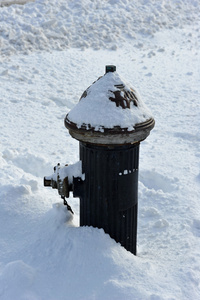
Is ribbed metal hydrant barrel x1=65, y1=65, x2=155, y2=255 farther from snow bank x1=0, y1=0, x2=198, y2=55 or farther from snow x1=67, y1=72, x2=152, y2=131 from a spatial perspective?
snow bank x1=0, y1=0, x2=198, y2=55

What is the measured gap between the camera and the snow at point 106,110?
2.49 m

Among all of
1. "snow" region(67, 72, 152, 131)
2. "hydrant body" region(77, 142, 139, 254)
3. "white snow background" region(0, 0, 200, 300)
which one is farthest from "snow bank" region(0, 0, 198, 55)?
"hydrant body" region(77, 142, 139, 254)

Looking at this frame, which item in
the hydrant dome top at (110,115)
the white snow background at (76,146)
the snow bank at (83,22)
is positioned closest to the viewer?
the hydrant dome top at (110,115)

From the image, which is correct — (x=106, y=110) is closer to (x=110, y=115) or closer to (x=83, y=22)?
(x=110, y=115)

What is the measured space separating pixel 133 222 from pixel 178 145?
263 centimetres

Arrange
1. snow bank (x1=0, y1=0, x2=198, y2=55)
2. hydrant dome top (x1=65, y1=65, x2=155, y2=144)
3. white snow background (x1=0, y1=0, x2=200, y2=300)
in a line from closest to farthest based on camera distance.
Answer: hydrant dome top (x1=65, y1=65, x2=155, y2=144) < white snow background (x1=0, y1=0, x2=200, y2=300) < snow bank (x1=0, y1=0, x2=198, y2=55)

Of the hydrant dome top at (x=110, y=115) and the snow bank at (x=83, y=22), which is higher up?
the hydrant dome top at (x=110, y=115)

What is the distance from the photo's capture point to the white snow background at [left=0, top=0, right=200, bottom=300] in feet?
8.55

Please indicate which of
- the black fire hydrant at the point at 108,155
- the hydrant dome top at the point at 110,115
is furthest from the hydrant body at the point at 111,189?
the hydrant dome top at the point at 110,115

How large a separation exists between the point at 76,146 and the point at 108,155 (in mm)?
2550

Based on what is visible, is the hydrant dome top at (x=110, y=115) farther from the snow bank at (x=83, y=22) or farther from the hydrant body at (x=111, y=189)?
the snow bank at (x=83, y=22)

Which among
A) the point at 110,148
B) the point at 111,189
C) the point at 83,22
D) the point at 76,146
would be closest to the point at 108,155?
the point at 110,148

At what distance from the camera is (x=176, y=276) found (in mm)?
2715

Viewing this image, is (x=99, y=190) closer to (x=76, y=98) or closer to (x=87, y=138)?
(x=87, y=138)
